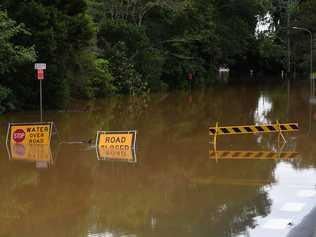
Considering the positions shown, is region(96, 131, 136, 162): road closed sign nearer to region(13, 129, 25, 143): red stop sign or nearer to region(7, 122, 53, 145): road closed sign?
region(7, 122, 53, 145): road closed sign

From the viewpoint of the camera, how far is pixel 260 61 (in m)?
95.5

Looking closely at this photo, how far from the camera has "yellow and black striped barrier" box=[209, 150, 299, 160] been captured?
18.9 metres

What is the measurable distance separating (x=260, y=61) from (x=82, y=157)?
79174 mm

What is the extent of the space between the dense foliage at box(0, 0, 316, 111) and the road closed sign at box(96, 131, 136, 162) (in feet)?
33.2

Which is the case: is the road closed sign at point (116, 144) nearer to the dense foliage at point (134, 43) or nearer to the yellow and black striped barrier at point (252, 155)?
the yellow and black striped barrier at point (252, 155)

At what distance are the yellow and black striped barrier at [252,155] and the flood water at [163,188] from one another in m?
0.18

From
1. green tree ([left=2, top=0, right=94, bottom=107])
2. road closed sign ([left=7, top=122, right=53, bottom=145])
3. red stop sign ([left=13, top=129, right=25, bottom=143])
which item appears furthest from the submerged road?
green tree ([left=2, top=0, right=94, bottom=107])

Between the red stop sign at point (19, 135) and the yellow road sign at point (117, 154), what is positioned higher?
the red stop sign at point (19, 135)

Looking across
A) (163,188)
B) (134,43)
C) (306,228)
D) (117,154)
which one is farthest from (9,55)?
(134,43)

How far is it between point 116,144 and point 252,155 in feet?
14.3

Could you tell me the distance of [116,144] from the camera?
66.4ft

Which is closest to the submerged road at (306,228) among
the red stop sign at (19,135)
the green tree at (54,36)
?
the red stop sign at (19,135)

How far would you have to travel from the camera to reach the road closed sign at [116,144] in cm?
1947

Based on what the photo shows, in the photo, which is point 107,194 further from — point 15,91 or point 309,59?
point 309,59
